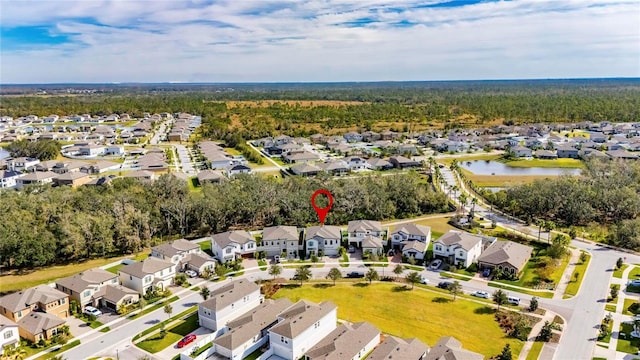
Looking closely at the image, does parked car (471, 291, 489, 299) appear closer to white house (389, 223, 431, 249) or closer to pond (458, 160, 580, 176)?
white house (389, 223, 431, 249)

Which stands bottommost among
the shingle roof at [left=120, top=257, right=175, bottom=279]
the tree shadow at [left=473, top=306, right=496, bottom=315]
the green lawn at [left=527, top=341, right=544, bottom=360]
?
the green lawn at [left=527, top=341, right=544, bottom=360]

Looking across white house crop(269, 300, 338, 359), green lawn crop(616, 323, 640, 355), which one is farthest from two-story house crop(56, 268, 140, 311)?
green lawn crop(616, 323, 640, 355)

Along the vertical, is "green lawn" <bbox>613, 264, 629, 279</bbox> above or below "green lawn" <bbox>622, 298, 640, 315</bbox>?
above

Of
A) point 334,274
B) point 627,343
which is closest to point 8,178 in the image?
point 334,274

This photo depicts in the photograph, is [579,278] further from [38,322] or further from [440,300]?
[38,322]

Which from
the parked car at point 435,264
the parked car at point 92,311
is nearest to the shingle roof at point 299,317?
the parked car at point 435,264

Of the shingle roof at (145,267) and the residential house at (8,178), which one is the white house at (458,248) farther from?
the residential house at (8,178)

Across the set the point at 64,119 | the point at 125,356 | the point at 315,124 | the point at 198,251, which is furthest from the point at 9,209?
the point at 64,119
